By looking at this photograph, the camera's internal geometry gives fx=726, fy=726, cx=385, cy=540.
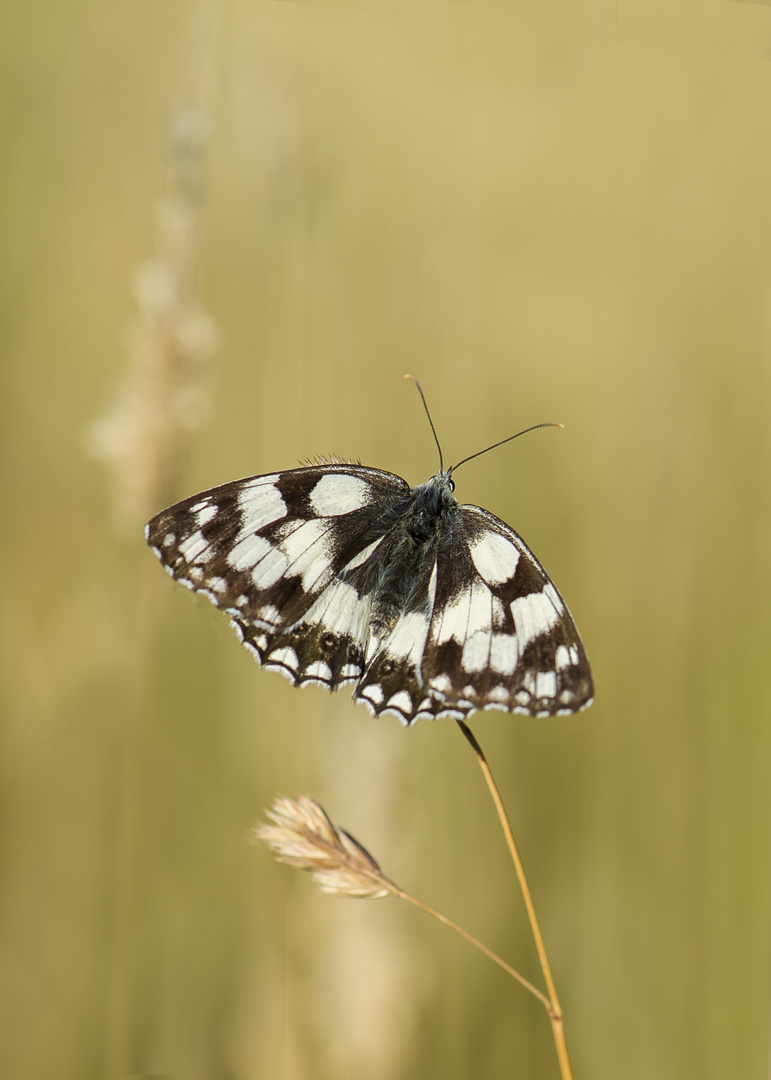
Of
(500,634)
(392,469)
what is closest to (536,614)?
(500,634)

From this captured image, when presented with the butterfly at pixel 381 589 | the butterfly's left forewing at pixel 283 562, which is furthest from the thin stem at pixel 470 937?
the butterfly's left forewing at pixel 283 562

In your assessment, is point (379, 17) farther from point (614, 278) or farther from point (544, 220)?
point (614, 278)

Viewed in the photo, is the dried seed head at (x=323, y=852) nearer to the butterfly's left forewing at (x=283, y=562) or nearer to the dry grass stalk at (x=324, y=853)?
the dry grass stalk at (x=324, y=853)

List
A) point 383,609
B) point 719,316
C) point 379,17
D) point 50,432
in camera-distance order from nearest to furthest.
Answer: point 383,609 < point 50,432 < point 719,316 < point 379,17

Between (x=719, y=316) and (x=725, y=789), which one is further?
(x=719, y=316)

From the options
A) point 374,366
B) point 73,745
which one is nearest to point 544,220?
point 374,366

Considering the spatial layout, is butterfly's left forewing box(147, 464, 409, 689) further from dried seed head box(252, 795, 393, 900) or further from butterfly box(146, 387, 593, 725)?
dried seed head box(252, 795, 393, 900)

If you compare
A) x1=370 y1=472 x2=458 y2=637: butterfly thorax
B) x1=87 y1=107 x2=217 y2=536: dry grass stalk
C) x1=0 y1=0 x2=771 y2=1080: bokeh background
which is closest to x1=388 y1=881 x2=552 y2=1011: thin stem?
x1=370 y1=472 x2=458 y2=637: butterfly thorax
